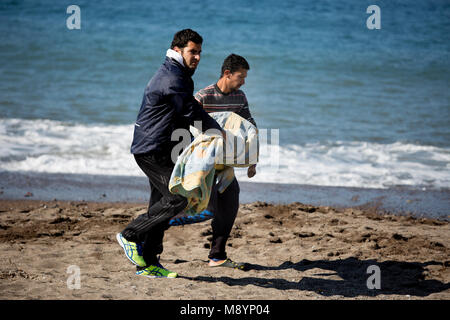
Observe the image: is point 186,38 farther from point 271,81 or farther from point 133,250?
point 271,81

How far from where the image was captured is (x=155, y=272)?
157 inches

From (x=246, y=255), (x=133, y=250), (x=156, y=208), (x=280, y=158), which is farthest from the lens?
(x=280, y=158)

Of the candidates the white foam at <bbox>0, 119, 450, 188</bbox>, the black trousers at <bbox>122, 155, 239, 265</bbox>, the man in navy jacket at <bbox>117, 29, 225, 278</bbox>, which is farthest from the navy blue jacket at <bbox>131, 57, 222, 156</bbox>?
the white foam at <bbox>0, 119, 450, 188</bbox>

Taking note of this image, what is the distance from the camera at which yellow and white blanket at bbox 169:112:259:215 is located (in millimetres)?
3531

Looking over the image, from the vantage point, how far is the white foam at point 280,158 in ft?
26.0

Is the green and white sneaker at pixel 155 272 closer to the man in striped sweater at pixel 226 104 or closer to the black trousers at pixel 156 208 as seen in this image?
the black trousers at pixel 156 208

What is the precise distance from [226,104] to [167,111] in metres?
0.86

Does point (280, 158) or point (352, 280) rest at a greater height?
point (280, 158)

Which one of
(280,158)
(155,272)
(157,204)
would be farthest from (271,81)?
(157,204)

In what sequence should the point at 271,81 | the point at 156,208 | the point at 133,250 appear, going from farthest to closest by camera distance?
the point at 271,81 < the point at 133,250 < the point at 156,208
